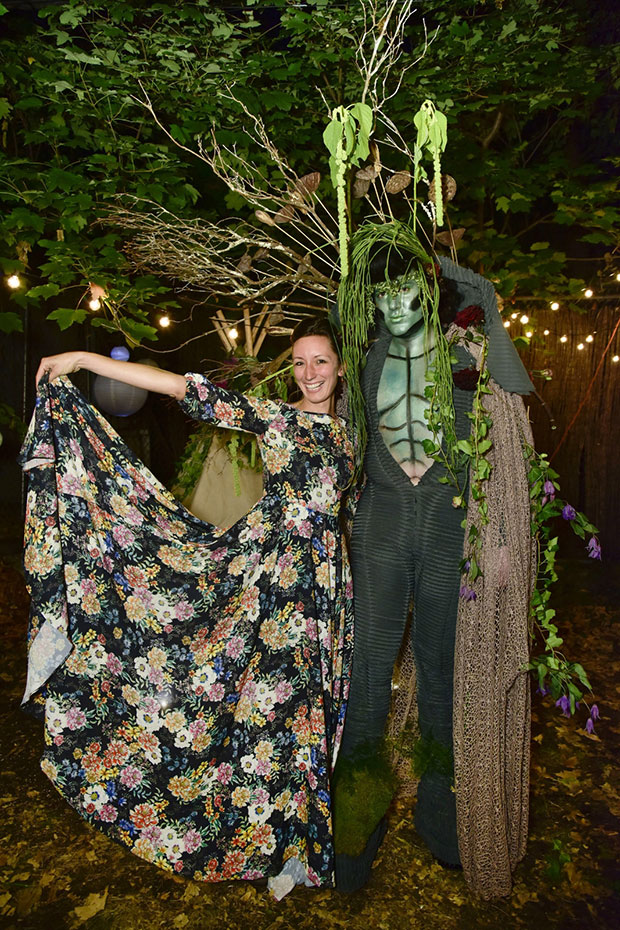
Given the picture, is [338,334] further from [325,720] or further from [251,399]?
[325,720]

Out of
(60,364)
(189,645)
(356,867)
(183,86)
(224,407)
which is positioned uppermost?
(183,86)

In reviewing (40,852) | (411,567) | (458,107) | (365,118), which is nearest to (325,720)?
(411,567)

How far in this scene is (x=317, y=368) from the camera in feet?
8.30

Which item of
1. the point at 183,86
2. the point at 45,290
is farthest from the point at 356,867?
the point at 183,86

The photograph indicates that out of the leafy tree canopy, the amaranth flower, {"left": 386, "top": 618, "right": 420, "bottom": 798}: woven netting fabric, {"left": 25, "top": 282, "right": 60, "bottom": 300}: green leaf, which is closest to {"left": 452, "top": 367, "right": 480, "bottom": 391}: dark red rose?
the amaranth flower

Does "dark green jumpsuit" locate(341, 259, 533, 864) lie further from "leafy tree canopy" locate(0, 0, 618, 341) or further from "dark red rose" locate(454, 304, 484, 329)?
"leafy tree canopy" locate(0, 0, 618, 341)

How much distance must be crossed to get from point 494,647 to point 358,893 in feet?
3.43

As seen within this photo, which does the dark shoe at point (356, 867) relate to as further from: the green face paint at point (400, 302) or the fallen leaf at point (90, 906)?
the green face paint at point (400, 302)

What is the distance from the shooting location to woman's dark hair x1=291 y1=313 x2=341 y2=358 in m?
2.52

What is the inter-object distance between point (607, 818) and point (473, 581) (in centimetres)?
151

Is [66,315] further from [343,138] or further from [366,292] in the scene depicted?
[343,138]

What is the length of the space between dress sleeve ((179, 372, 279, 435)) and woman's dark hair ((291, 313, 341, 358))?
0.37 meters

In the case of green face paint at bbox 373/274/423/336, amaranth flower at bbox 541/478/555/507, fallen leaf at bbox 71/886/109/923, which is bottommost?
fallen leaf at bbox 71/886/109/923

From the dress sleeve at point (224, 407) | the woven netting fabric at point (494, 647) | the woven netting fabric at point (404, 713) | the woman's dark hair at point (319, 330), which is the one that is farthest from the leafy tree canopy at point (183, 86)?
the woven netting fabric at point (404, 713)
